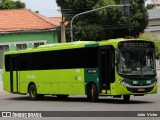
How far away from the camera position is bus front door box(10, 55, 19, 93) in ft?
98.2

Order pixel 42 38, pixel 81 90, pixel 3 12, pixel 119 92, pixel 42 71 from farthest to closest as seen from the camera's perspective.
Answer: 1. pixel 3 12
2. pixel 42 38
3. pixel 42 71
4. pixel 81 90
5. pixel 119 92

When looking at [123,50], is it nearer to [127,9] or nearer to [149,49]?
[149,49]

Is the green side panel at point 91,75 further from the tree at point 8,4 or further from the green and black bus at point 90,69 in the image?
the tree at point 8,4

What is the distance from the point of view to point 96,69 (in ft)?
78.5

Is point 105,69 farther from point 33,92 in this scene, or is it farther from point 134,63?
point 33,92

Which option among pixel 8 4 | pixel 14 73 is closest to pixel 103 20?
pixel 8 4

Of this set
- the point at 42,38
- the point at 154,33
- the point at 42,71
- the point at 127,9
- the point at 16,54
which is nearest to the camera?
the point at 42,71

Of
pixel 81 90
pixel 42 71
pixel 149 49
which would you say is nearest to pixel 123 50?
pixel 149 49

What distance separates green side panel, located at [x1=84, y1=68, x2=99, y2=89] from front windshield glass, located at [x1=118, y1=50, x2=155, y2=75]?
1.43m

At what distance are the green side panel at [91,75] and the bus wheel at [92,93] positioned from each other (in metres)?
0.25

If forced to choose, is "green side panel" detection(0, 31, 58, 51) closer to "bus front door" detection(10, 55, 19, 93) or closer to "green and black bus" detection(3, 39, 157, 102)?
"bus front door" detection(10, 55, 19, 93)

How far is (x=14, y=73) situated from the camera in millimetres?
30172

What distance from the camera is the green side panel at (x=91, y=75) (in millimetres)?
23875

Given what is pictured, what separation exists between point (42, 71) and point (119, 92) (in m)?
6.39
